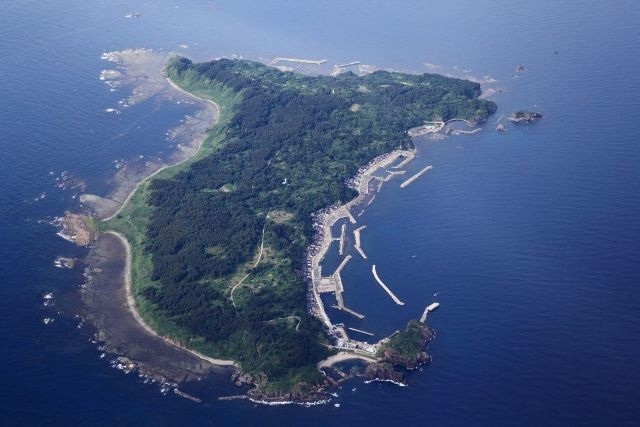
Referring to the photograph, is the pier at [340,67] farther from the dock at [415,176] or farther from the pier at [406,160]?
the dock at [415,176]

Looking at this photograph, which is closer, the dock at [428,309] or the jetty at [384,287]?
the dock at [428,309]

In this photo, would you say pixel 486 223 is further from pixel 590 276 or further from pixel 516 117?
pixel 516 117

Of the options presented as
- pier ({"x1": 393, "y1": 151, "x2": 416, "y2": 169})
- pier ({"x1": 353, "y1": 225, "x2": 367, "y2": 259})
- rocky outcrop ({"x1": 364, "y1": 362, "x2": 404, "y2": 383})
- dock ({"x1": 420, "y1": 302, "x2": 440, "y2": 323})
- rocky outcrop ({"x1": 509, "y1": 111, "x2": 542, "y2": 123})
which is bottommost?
rocky outcrop ({"x1": 364, "y1": 362, "x2": 404, "y2": 383})

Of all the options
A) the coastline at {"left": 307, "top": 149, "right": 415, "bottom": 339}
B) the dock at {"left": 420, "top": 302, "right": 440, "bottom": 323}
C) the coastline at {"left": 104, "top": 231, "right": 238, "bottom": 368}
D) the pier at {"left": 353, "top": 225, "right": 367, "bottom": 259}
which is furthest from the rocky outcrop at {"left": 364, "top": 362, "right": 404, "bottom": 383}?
the pier at {"left": 353, "top": 225, "right": 367, "bottom": 259}

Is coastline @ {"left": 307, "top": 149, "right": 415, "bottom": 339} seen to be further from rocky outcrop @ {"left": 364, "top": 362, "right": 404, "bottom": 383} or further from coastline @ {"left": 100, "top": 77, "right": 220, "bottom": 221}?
coastline @ {"left": 100, "top": 77, "right": 220, "bottom": 221}

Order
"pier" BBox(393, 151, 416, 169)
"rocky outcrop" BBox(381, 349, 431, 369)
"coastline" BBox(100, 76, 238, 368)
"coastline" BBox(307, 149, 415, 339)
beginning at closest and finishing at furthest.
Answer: "rocky outcrop" BBox(381, 349, 431, 369)
"coastline" BBox(100, 76, 238, 368)
"coastline" BBox(307, 149, 415, 339)
"pier" BBox(393, 151, 416, 169)

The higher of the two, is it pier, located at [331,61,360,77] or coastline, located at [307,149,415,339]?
pier, located at [331,61,360,77]

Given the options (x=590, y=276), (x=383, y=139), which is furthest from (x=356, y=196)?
(x=590, y=276)

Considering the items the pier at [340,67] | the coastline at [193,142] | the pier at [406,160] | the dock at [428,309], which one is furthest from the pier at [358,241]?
the pier at [340,67]

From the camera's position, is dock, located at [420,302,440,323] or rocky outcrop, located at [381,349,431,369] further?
dock, located at [420,302,440,323]
